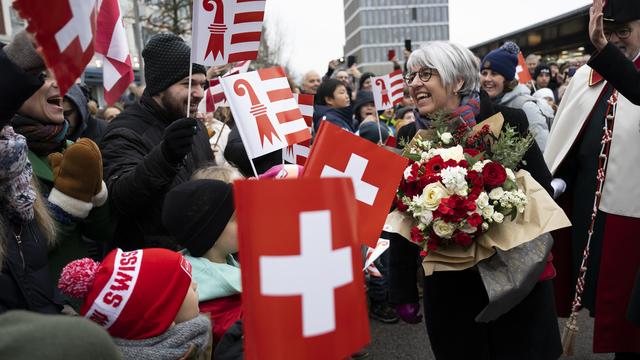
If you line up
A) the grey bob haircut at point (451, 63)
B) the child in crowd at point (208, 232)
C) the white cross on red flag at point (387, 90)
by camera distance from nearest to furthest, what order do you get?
the child in crowd at point (208, 232) < the grey bob haircut at point (451, 63) < the white cross on red flag at point (387, 90)

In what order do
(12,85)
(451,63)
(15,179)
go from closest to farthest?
(12,85) → (15,179) → (451,63)

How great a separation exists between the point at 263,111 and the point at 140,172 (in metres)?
0.83

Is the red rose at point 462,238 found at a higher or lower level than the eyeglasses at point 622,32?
lower

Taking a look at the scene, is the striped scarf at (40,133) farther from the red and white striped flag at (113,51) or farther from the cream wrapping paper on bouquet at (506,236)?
the cream wrapping paper on bouquet at (506,236)

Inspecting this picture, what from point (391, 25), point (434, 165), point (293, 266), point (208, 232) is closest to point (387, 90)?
point (434, 165)

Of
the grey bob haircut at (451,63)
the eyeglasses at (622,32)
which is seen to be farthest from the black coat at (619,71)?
the grey bob haircut at (451,63)

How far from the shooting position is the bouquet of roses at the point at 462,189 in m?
2.29

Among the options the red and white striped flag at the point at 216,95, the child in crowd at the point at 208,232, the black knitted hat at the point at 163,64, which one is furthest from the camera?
the red and white striped flag at the point at 216,95

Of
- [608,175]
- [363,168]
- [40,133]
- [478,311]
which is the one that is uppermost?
[40,133]

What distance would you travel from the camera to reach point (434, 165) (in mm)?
2414

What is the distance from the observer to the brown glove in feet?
7.54

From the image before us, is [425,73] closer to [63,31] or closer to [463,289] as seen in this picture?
[463,289]

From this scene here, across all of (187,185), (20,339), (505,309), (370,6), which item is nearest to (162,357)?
(187,185)

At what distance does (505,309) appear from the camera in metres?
2.36
